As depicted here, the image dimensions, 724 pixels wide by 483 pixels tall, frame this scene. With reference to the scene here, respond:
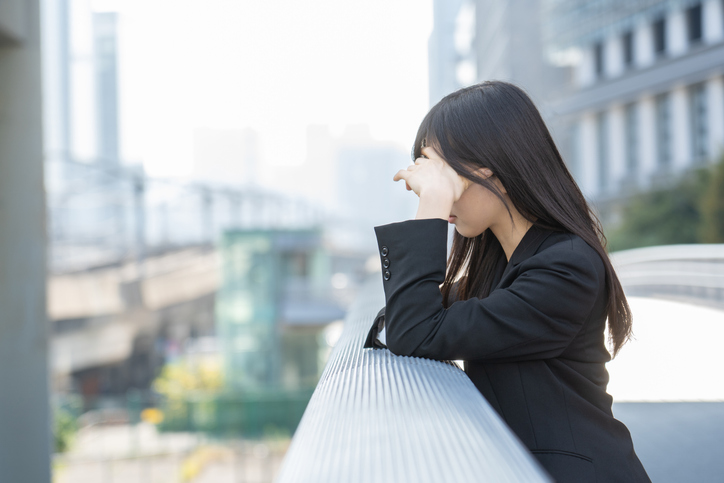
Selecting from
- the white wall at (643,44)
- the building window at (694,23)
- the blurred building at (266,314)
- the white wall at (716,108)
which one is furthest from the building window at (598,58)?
the blurred building at (266,314)

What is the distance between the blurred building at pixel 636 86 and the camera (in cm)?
1875

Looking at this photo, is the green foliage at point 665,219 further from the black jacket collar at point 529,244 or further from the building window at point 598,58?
the black jacket collar at point 529,244

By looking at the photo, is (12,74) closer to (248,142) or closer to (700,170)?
(700,170)

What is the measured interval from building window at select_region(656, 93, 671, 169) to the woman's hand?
71.9 ft

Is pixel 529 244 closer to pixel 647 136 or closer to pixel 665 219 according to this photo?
pixel 665 219

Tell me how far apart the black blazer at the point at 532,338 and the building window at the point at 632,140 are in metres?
22.8

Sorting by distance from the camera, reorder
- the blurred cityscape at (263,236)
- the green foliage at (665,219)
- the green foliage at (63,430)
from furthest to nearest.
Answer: the green foliage at (665,219), the green foliage at (63,430), the blurred cityscape at (263,236)

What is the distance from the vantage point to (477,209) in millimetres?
1228

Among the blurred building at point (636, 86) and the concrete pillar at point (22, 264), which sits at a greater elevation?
the blurred building at point (636, 86)

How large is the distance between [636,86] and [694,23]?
2.71 meters

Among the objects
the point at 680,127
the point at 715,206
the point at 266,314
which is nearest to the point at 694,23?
the point at 680,127

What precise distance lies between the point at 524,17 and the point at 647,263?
4.03 metres

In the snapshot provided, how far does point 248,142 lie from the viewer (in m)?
56.9

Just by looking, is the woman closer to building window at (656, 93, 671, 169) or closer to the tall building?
the tall building
